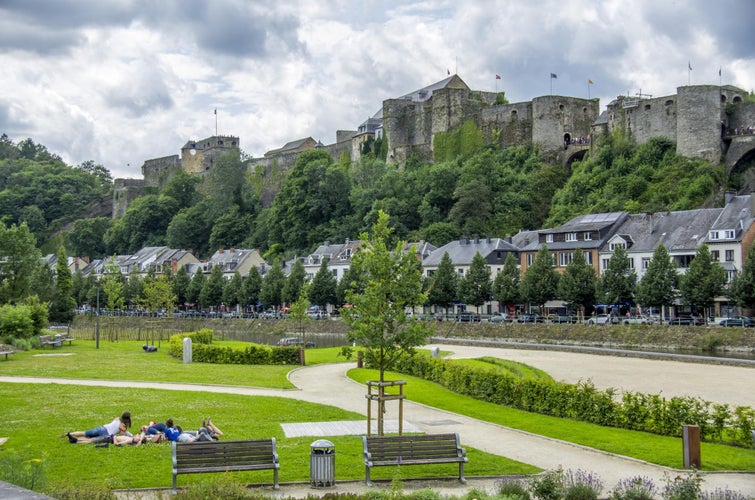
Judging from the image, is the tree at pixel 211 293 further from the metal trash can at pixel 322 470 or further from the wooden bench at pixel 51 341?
the metal trash can at pixel 322 470

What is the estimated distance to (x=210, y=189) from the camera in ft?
514

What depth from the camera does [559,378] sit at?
3684 cm

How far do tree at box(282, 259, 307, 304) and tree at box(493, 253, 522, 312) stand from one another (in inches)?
993

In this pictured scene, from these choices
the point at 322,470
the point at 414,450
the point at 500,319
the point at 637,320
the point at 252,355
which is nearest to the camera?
the point at 322,470

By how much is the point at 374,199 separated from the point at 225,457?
92380mm

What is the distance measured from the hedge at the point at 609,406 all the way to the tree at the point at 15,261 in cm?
4588

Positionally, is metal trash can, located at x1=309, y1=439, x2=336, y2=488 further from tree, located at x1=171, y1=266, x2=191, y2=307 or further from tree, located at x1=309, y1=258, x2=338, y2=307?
tree, located at x1=171, y1=266, x2=191, y2=307

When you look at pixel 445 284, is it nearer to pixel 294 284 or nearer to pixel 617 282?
pixel 617 282

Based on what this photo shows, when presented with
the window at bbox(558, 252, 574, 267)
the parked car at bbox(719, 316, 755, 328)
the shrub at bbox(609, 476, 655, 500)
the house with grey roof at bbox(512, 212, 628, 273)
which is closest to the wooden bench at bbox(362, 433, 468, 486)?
the shrub at bbox(609, 476, 655, 500)

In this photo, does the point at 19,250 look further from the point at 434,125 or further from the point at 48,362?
the point at 434,125

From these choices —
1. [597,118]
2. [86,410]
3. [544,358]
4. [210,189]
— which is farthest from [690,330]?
[210,189]

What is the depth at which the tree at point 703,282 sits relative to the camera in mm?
57844

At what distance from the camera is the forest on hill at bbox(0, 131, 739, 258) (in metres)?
84.9

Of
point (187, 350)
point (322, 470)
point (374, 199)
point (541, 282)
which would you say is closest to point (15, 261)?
point (187, 350)
